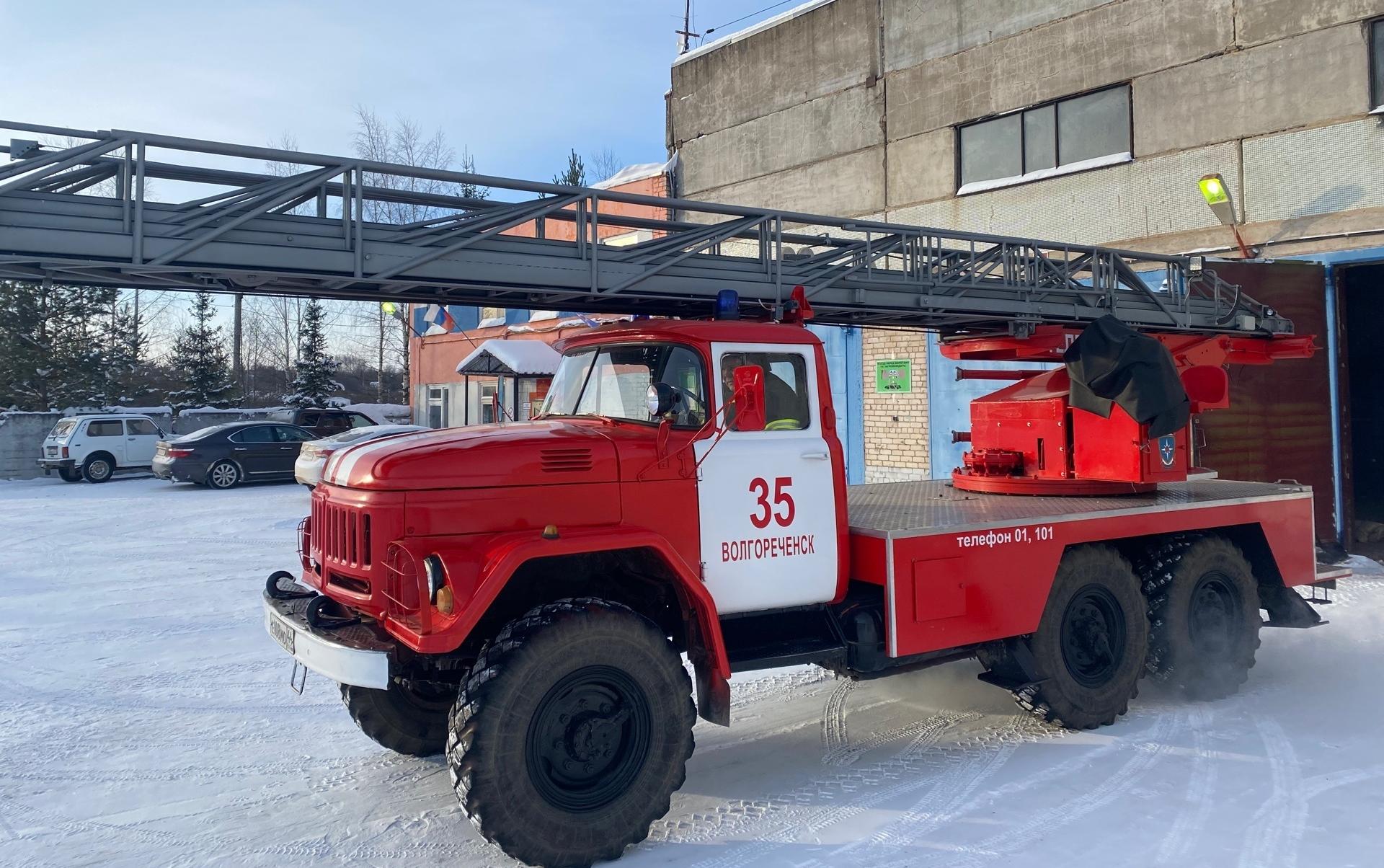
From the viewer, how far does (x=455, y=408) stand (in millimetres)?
30203

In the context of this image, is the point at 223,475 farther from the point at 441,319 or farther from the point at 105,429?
the point at 441,319

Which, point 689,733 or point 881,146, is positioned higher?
point 881,146

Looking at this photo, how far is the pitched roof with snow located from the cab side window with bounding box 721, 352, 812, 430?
15063 mm

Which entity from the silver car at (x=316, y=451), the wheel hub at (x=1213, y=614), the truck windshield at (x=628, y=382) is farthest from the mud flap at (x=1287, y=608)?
the silver car at (x=316, y=451)

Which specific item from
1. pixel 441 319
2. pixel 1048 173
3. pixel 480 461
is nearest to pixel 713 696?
pixel 480 461

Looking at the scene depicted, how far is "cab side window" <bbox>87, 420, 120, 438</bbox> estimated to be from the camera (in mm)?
23000

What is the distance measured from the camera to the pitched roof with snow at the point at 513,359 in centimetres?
A: 2102

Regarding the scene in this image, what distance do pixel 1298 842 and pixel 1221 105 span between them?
11.4 m

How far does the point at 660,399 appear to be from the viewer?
4.95m

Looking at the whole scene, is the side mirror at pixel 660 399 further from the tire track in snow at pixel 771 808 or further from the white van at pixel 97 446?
the white van at pixel 97 446

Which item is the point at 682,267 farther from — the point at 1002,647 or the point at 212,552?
the point at 212,552

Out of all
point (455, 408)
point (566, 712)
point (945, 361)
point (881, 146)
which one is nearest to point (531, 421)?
point (566, 712)

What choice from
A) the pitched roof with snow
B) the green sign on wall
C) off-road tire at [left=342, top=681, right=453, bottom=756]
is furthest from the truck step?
the pitched roof with snow

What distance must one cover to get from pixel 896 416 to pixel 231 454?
48.0ft
